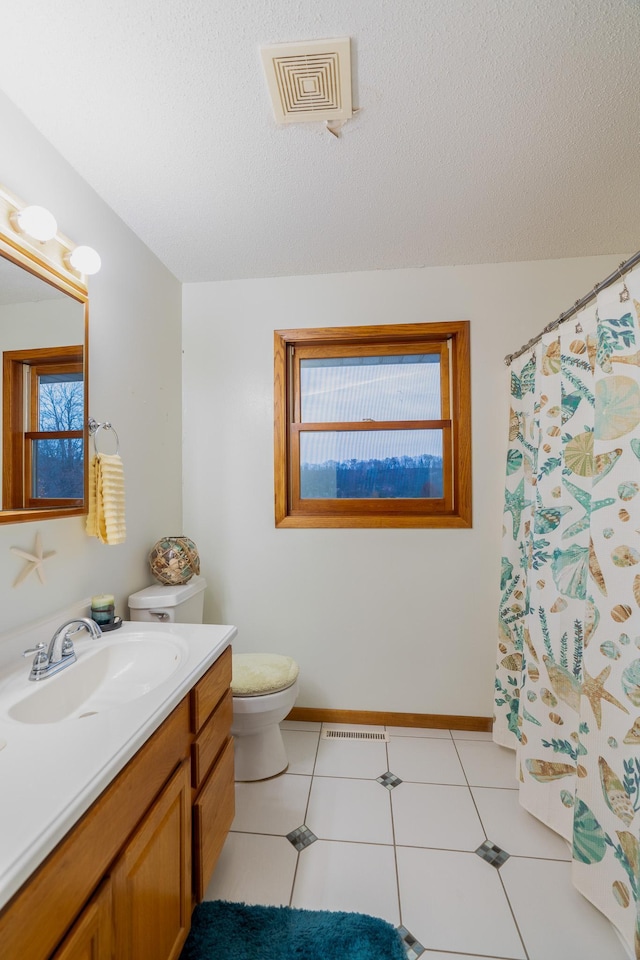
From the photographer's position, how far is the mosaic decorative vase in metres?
1.83

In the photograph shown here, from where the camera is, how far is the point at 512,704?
1.94 metres

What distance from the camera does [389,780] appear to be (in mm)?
1791

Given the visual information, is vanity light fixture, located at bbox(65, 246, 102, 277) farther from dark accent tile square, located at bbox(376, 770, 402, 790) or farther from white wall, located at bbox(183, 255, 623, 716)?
dark accent tile square, located at bbox(376, 770, 402, 790)

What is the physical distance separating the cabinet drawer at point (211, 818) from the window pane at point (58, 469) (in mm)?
978

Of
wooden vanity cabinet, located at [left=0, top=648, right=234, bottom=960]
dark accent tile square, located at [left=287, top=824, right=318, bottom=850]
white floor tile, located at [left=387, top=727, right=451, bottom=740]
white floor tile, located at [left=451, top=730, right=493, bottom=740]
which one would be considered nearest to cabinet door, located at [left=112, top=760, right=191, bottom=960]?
wooden vanity cabinet, located at [left=0, top=648, right=234, bottom=960]

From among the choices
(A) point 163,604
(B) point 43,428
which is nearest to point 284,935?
(A) point 163,604

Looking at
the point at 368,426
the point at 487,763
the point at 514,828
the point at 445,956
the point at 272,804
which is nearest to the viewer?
the point at 445,956

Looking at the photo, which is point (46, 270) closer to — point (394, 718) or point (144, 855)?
point (144, 855)

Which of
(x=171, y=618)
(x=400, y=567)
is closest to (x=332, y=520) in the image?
(x=400, y=567)

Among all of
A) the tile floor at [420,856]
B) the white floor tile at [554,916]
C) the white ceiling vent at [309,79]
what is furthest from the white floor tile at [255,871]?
the white ceiling vent at [309,79]

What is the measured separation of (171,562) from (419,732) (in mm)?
1513

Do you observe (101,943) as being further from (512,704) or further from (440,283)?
(440,283)

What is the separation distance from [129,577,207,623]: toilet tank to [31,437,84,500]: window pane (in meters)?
0.51

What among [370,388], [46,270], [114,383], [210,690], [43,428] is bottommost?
[210,690]
